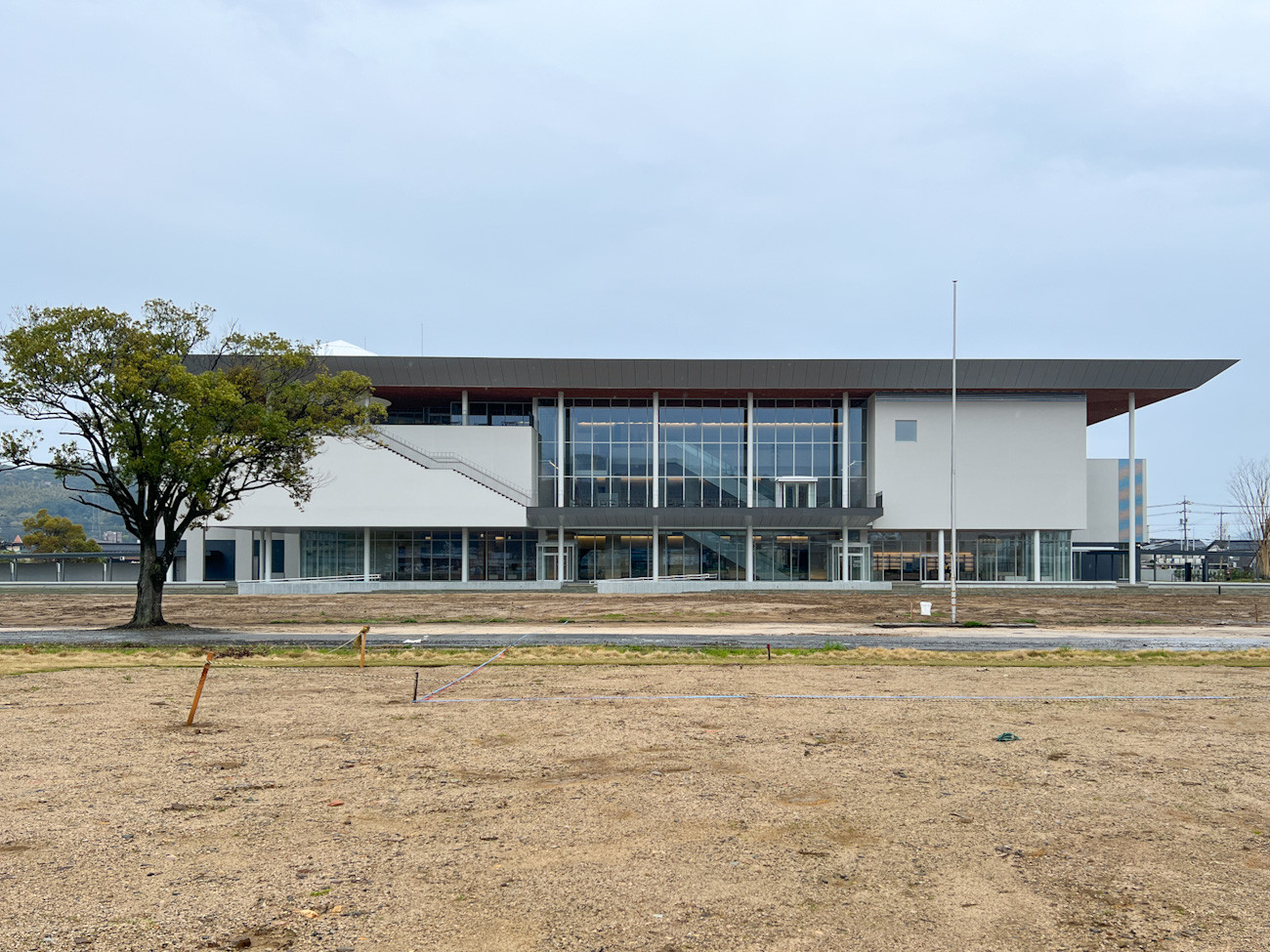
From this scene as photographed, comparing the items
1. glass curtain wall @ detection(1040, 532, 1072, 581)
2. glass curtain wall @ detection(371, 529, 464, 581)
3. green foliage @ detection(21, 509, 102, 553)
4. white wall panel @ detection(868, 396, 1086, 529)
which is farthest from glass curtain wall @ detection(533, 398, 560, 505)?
green foliage @ detection(21, 509, 102, 553)

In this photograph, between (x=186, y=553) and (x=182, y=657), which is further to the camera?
(x=186, y=553)

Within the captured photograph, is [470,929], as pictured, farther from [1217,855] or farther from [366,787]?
[1217,855]

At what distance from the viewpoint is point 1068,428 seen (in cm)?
6091

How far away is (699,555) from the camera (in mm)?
62344

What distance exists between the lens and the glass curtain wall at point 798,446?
62031 millimetres

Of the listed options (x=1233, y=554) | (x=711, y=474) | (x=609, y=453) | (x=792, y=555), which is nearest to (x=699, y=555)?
(x=711, y=474)

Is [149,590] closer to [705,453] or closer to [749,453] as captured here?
[705,453]

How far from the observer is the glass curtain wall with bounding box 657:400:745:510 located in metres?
61.8

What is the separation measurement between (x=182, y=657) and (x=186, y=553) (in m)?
50.7

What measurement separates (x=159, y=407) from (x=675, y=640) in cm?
1833

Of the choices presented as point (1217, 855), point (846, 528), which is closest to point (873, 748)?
point (1217, 855)

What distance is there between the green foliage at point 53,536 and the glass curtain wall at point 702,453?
5502cm

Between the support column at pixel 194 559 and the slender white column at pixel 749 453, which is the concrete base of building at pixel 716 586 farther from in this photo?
the support column at pixel 194 559

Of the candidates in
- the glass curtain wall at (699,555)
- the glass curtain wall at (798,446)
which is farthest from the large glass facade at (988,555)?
the glass curtain wall at (699,555)
